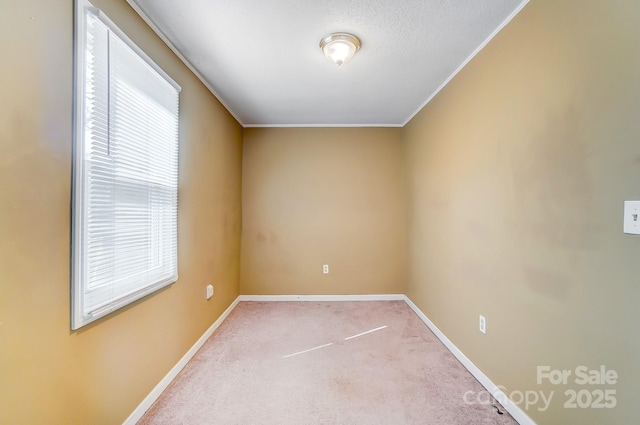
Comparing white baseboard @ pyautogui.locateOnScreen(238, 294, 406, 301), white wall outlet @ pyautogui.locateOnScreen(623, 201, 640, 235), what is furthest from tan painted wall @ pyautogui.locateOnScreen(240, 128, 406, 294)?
white wall outlet @ pyautogui.locateOnScreen(623, 201, 640, 235)

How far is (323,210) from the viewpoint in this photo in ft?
12.2

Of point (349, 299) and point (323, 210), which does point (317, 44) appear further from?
point (349, 299)

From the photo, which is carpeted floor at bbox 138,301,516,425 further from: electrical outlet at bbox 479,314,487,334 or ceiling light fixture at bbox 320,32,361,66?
ceiling light fixture at bbox 320,32,361,66

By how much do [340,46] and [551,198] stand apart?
5.18 feet

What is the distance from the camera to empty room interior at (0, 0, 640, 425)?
101cm

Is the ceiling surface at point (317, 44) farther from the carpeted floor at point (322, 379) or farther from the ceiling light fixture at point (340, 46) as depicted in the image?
the carpeted floor at point (322, 379)

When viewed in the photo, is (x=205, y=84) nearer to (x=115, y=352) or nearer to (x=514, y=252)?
(x=115, y=352)

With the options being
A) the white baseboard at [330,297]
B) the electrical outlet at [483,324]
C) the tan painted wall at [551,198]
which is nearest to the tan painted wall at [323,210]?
the white baseboard at [330,297]

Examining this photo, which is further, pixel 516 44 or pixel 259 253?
pixel 259 253

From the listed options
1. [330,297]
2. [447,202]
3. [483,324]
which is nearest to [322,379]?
[483,324]

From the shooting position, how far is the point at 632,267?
1.02 m

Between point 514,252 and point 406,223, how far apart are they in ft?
6.60

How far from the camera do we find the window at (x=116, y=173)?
3.89 ft

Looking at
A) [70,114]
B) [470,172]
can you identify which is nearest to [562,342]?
[470,172]
